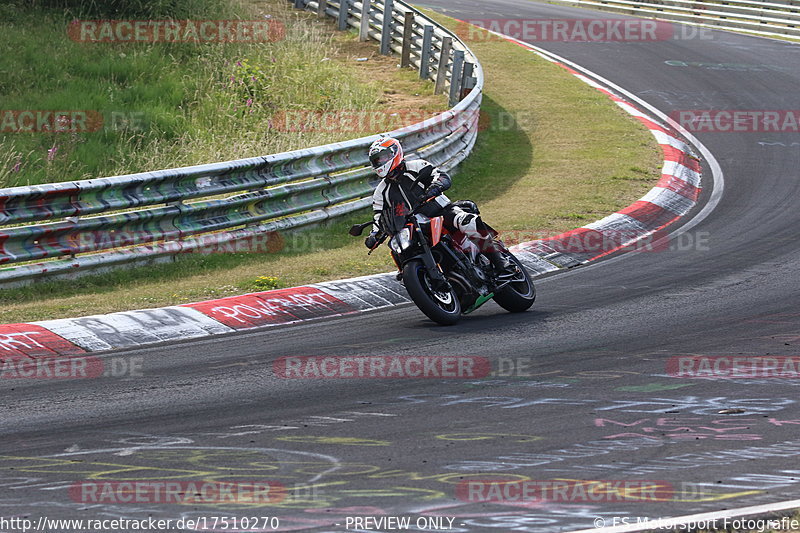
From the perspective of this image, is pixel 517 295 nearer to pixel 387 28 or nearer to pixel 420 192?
pixel 420 192

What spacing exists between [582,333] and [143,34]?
14.4m

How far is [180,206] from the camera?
35.3ft

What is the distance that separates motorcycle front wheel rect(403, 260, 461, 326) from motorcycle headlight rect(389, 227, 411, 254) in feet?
0.54

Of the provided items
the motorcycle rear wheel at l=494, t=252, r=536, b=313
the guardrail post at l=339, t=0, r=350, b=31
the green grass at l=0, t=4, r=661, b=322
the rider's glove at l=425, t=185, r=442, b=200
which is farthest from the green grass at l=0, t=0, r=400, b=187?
the motorcycle rear wheel at l=494, t=252, r=536, b=313

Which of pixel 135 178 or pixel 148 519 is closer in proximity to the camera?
pixel 148 519

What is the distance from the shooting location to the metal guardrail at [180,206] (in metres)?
9.58

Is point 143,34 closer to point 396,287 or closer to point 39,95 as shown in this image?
point 39,95

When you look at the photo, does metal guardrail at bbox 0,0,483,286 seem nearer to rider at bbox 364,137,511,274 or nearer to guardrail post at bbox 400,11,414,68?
rider at bbox 364,137,511,274

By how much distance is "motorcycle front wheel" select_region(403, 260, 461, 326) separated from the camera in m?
8.53

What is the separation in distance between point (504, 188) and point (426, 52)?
6.28 meters

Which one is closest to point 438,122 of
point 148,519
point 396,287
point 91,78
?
point 396,287

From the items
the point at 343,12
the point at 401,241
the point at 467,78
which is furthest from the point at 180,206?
the point at 343,12

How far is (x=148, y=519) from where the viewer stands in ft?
15.2

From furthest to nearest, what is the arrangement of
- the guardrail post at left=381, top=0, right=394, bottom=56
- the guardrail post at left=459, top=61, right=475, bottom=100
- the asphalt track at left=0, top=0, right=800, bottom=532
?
the guardrail post at left=381, top=0, right=394, bottom=56 → the guardrail post at left=459, top=61, right=475, bottom=100 → the asphalt track at left=0, top=0, right=800, bottom=532
